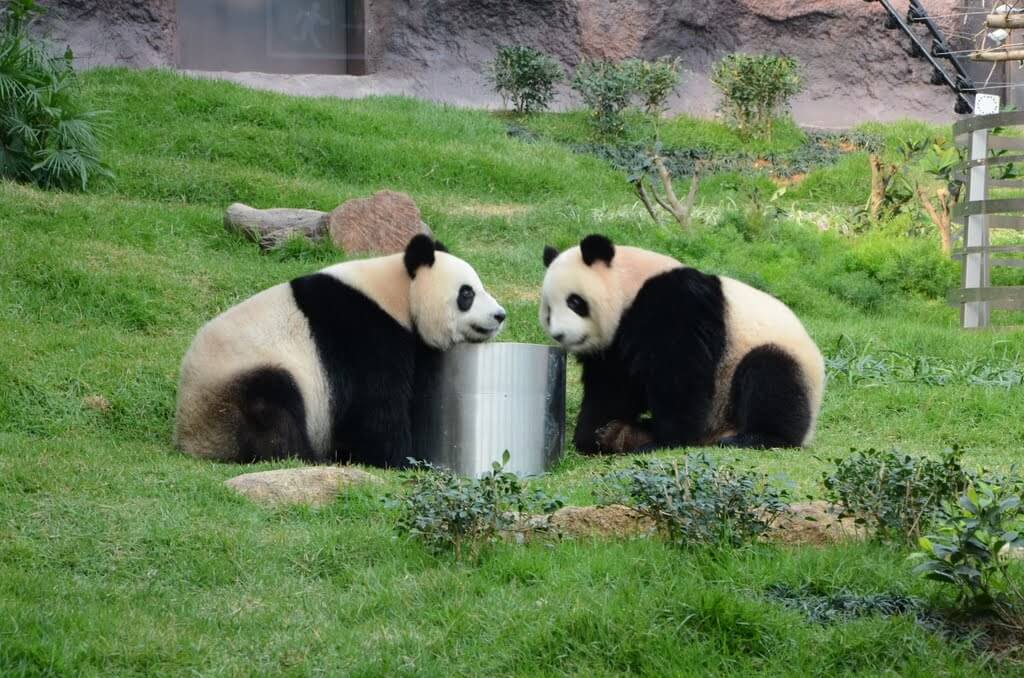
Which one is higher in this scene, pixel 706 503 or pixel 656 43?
pixel 656 43

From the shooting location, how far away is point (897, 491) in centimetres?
474

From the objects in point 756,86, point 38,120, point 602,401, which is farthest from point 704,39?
point 602,401

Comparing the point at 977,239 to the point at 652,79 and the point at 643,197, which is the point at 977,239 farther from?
the point at 652,79

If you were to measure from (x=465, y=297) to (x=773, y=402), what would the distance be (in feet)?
5.98

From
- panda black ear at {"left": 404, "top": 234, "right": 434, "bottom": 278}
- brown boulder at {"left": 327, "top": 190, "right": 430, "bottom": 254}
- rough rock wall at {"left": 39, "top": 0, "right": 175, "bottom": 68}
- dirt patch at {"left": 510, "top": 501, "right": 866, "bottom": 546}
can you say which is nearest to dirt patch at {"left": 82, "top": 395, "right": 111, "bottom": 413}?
panda black ear at {"left": 404, "top": 234, "right": 434, "bottom": 278}

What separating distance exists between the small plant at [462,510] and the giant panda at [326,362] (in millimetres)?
1838

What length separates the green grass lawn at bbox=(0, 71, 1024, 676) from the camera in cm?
398

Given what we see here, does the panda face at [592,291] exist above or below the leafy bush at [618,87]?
below

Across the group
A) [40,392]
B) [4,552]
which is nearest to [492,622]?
[4,552]

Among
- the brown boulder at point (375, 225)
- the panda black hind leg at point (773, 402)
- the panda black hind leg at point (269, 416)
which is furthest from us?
the brown boulder at point (375, 225)

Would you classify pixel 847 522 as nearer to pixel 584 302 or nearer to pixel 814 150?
pixel 584 302

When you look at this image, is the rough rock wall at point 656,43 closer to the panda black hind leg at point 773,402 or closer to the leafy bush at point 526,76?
the leafy bush at point 526,76

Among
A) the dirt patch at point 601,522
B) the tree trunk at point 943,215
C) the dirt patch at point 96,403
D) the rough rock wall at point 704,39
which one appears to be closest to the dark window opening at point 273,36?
the rough rock wall at point 704,39

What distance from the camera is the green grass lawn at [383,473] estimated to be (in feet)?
13.1
